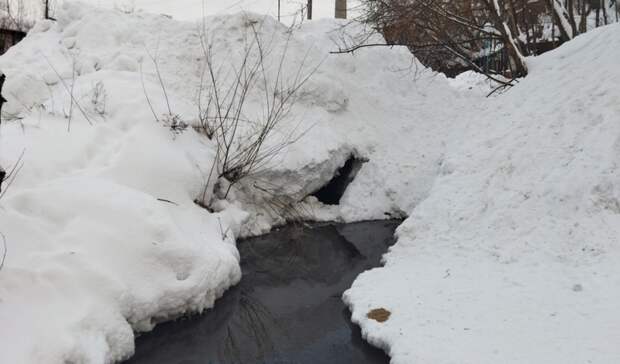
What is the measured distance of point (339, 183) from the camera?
933 centimetres

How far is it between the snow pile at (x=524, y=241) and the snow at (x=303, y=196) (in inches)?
0.8

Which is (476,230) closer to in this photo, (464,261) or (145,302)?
(464,261)

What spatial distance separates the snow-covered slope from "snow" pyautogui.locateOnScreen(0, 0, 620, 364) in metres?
0.02

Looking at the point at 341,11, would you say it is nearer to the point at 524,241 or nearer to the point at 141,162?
the point at 141,162

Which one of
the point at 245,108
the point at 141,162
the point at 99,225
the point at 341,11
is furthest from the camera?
the point at 341,11

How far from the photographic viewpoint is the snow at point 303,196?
3955 millimetres

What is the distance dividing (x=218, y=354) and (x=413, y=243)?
2.88 meters

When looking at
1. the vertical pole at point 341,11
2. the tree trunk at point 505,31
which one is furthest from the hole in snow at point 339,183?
the vertical pole at point 341,11

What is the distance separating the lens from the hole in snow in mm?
9133

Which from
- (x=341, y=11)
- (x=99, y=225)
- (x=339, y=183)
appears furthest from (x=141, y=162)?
(x=341, y=11)

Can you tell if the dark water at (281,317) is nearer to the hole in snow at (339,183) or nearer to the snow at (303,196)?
the snow at (303,196)

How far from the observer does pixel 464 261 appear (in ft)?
17.6

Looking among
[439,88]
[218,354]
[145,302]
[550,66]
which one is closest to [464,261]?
[218,354]

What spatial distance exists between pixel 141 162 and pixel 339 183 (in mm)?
4133
